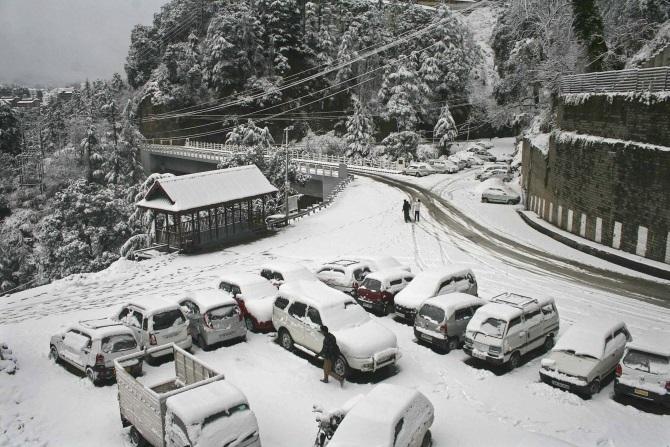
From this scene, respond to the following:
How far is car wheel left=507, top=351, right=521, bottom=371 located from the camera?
15123 millimetres

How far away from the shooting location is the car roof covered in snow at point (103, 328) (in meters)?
14.6

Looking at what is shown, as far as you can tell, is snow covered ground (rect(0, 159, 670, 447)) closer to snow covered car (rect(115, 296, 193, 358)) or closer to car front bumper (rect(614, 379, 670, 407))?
car front bumper (rect(614, 379, 670, 407))

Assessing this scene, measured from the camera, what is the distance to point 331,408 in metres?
13.1

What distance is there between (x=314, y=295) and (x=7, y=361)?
9143 millimetres

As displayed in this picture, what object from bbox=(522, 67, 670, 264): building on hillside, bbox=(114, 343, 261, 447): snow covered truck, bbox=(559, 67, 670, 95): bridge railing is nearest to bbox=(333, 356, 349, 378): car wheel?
bbox=(114, 343, 261, 447): snow covered truck

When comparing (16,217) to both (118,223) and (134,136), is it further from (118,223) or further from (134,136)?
(118,223)

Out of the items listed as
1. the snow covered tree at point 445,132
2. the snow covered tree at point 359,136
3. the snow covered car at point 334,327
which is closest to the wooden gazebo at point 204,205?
the snow covered car at point 334,327

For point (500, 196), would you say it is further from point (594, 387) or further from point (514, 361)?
point (594, 387)

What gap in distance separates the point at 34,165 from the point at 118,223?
49.5 metres

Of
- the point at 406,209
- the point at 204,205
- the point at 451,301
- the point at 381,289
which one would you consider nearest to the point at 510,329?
the point at 451,301

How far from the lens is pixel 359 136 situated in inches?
2717

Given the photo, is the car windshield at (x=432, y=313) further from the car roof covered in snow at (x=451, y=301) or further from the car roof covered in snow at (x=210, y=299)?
the car roof covered in snow at (x=210, y=299)

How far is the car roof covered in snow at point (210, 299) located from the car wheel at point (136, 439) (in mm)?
5067

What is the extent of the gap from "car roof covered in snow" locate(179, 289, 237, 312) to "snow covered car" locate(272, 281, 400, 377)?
1609mm
